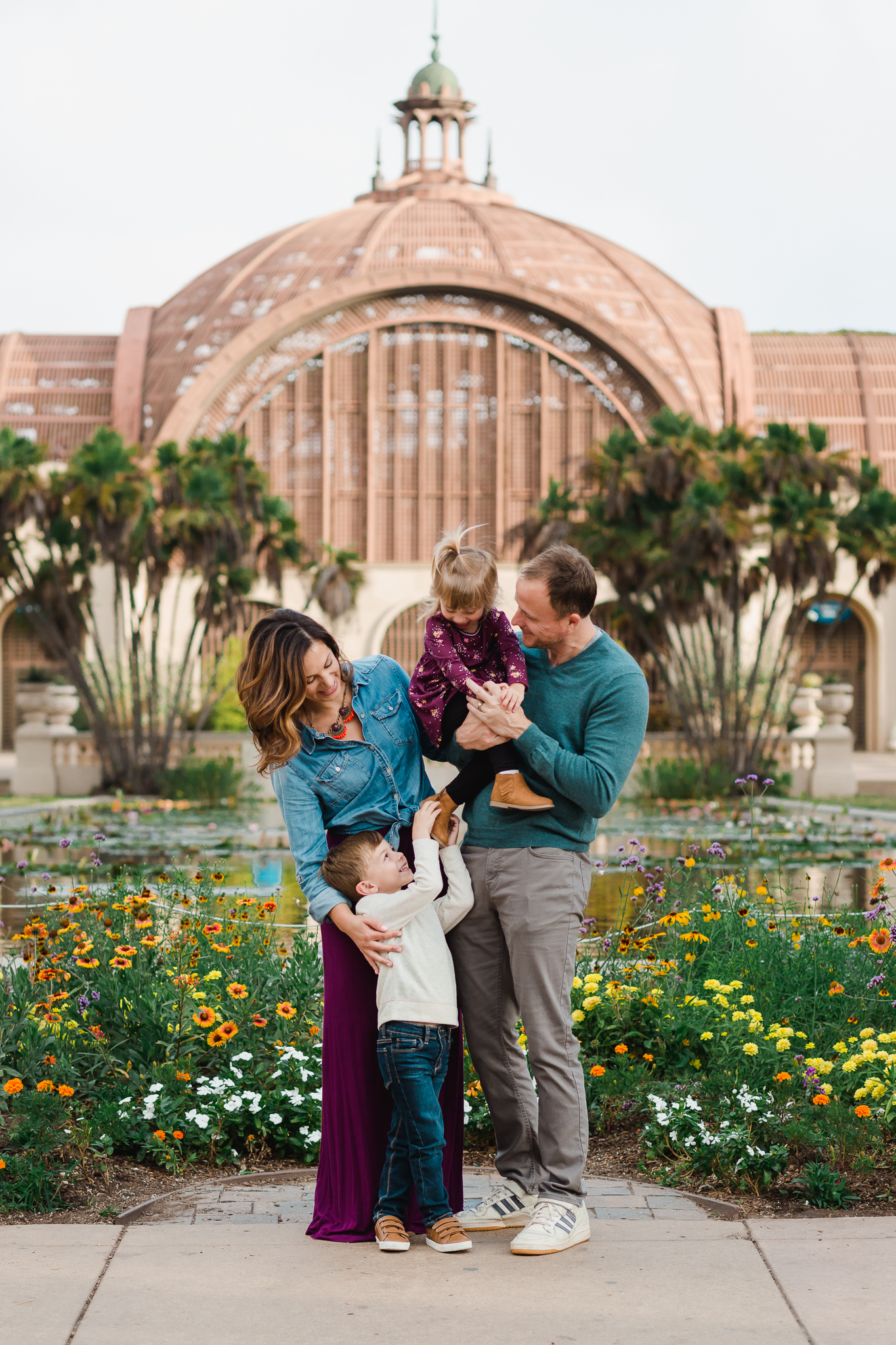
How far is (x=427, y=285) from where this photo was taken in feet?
116

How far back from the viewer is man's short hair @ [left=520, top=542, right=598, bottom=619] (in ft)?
11.5

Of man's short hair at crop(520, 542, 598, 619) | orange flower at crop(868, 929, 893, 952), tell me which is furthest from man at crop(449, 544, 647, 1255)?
orange flower at crop(868, 929, 893, 952)

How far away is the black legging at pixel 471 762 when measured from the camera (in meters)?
3.55

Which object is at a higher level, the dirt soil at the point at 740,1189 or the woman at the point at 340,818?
the woman at the point at 340,818

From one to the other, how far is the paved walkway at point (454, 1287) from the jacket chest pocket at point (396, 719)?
49.3 inches

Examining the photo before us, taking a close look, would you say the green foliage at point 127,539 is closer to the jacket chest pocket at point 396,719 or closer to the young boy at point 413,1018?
the jacket chest pocket at point 396,719

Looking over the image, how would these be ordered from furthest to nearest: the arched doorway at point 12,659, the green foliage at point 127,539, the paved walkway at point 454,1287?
1. the arched doorway at point 12,659
2. the green foliage at point 127,539
3. the paved walkway at point 454,1287

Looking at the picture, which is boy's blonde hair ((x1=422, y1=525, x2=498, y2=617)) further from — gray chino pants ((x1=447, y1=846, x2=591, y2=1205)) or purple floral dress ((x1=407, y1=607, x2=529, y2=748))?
gray chino pants ((x1=447, y1=846, x2=591, y2=1205))

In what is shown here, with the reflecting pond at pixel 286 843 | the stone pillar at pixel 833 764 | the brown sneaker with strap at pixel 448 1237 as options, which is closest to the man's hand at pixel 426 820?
the brown sneaker with strap at pixel 448 1237

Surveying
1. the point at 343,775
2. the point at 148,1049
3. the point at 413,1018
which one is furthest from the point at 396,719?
the point at 148,1049

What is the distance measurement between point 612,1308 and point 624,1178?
1.22m

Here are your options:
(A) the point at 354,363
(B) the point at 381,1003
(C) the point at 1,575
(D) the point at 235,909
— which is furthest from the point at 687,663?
(B) the point at 381,1003

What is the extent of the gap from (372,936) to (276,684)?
0.65 m

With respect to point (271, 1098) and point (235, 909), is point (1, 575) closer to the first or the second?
point (235, 909)
